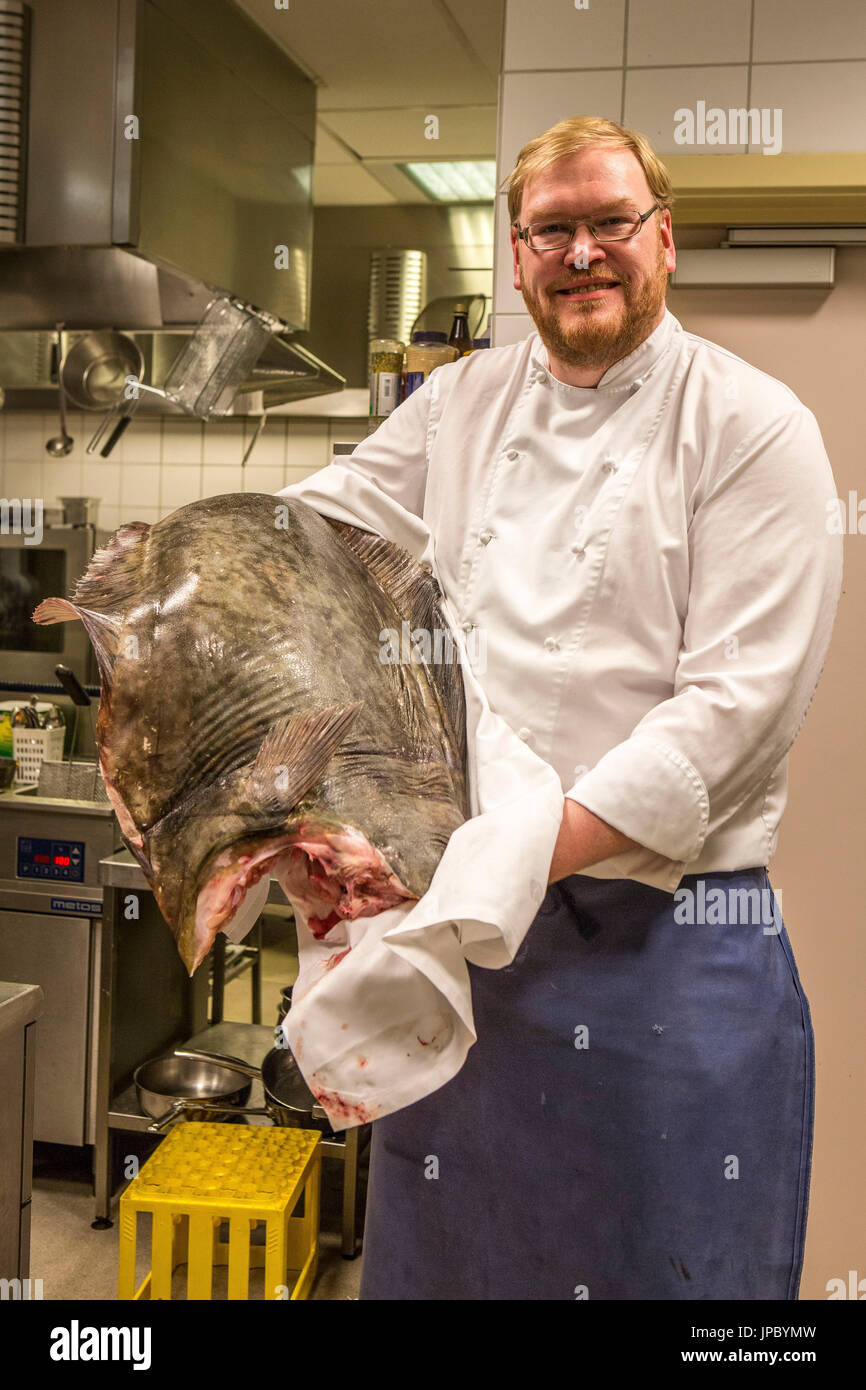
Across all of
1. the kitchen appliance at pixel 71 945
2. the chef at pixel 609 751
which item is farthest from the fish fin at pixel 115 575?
the kitchen appliance at pixel 71 945

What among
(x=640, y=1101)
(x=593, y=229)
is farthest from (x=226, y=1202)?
(x=593, y=229)

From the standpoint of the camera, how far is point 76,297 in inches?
145

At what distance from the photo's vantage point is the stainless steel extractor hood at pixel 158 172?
2.89m

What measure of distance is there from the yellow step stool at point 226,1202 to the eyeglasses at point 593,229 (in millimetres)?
1858

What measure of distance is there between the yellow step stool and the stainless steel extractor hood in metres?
2.16

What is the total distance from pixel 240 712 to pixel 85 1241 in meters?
2.38

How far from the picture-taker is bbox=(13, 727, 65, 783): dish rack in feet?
11.1

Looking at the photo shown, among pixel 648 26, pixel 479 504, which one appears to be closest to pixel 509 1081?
pixel 479 504

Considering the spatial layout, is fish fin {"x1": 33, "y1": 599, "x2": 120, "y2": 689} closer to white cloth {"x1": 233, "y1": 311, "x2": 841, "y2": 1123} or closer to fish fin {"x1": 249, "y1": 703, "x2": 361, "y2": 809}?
fish fin {"x1": 249, "y1": 703, "x2": 361, "y2": 809}

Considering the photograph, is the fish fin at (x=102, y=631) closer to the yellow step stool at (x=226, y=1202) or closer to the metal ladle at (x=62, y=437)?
the yellow step stool at (x=226, y=1202)

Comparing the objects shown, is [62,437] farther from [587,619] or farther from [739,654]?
[739,654]

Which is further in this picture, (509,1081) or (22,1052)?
(22,1052)

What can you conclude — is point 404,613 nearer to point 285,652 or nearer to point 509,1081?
point 285,652

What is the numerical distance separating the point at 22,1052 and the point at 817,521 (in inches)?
57.3
